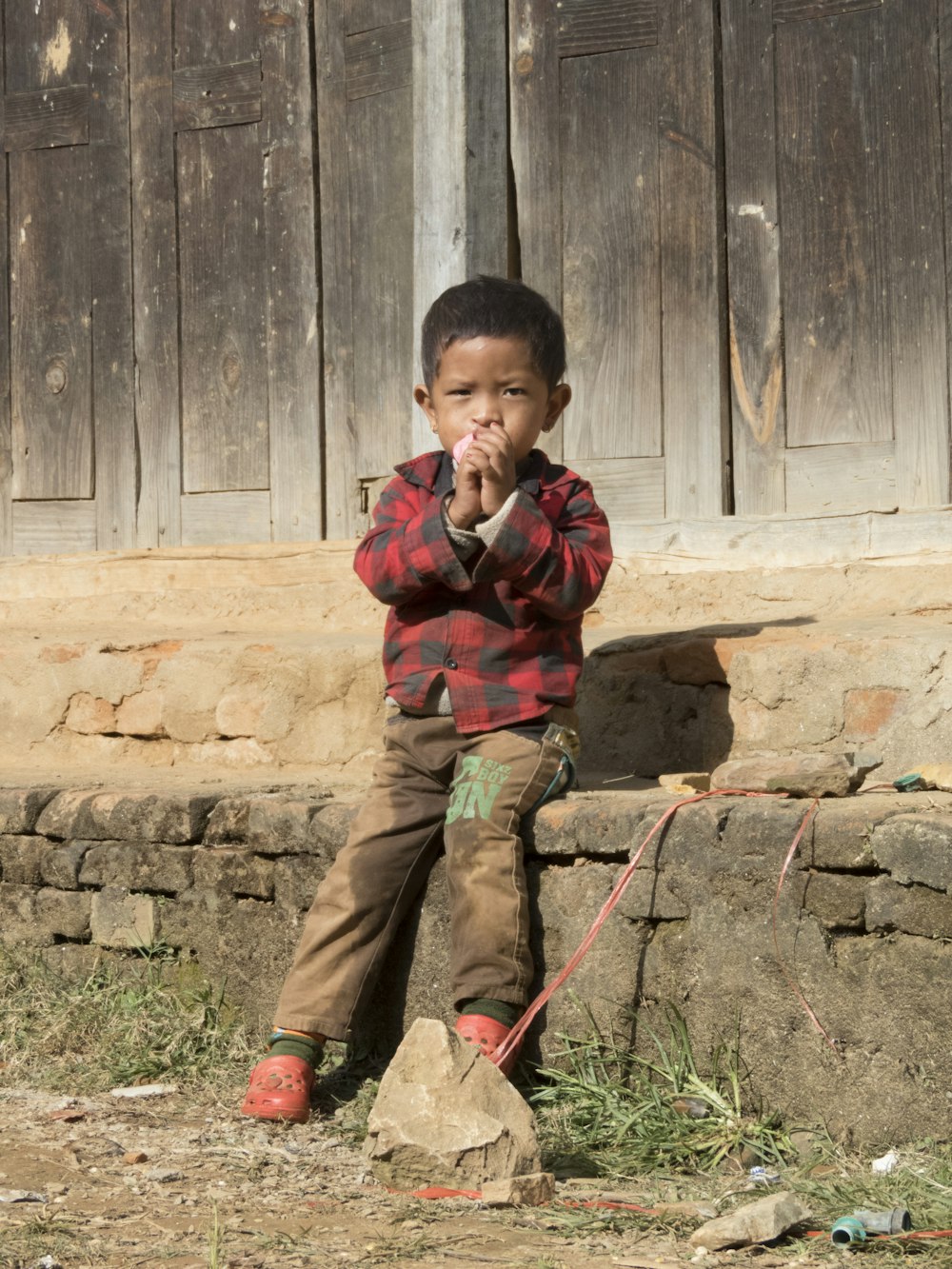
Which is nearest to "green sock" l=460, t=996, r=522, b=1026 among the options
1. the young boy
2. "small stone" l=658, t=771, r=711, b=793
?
the young boy

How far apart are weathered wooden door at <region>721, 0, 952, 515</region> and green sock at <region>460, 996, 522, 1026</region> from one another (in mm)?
2051

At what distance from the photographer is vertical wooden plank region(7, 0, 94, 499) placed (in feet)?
18.4

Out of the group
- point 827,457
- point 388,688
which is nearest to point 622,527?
point 827,457

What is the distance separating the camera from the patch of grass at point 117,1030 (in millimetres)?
3264

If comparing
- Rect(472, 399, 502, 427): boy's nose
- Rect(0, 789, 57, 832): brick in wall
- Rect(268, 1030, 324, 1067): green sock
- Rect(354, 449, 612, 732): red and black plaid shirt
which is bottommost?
Rect(268, 1030, 324, 1067): green sock

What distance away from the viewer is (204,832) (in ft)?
11.7

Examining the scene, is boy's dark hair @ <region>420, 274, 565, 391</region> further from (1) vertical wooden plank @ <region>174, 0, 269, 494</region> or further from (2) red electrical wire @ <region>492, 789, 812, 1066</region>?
(1) vertical wooden plank @ <region>174, 0, 269, 494</region>

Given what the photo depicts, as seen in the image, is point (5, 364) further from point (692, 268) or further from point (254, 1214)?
point (254, 1214)

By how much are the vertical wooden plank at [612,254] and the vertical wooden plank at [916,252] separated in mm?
711

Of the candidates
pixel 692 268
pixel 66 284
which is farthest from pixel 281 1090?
pixel 66 284

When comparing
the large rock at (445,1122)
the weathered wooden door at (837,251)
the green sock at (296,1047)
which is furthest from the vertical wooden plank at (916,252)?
the large rock at (445,1122)

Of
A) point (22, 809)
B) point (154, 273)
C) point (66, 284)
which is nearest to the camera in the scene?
point (22, 809)

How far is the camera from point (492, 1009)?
114 inches

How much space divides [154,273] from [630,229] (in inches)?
69.6
